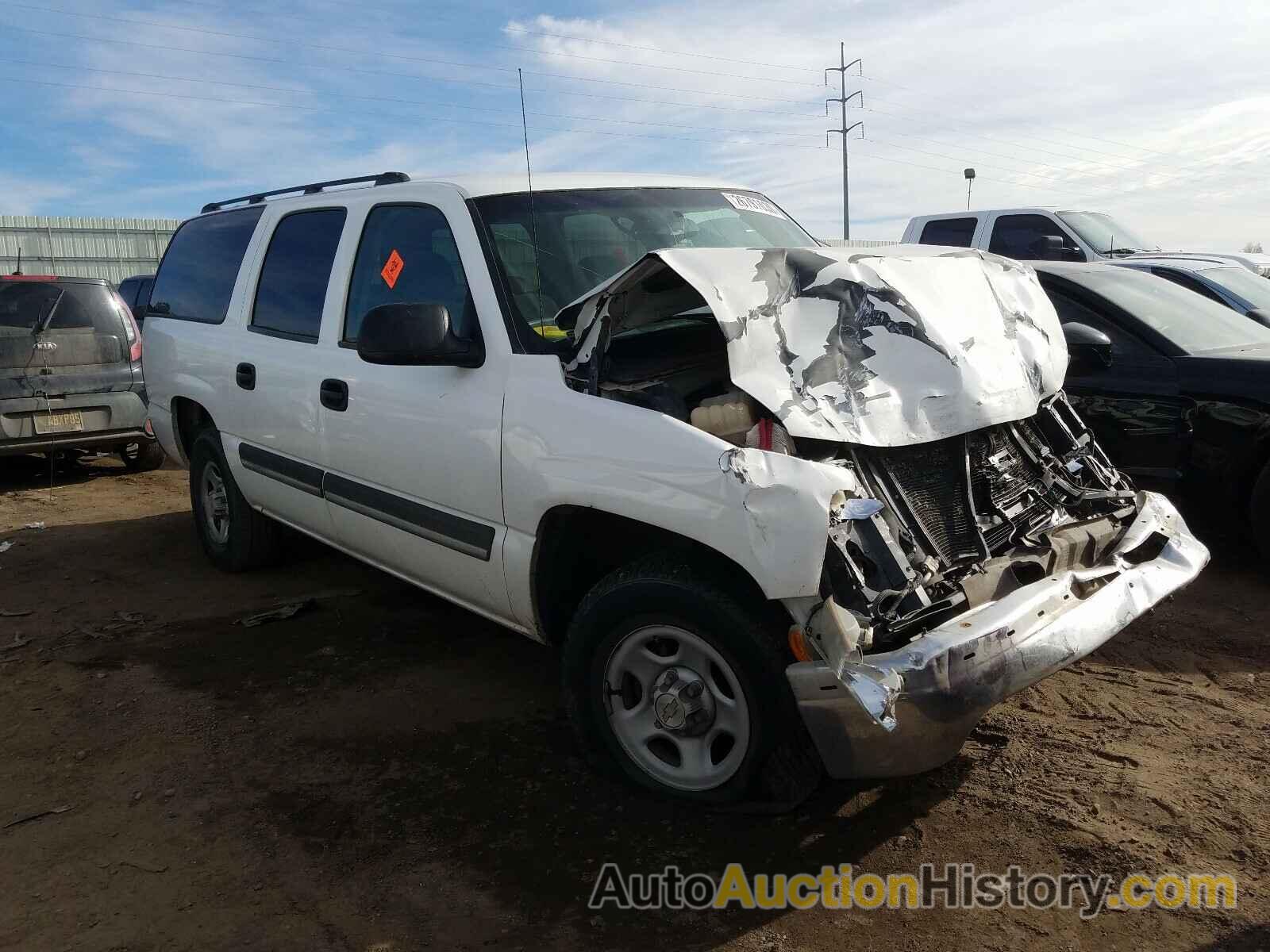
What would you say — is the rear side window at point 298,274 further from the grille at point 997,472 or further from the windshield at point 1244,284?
the windshield at point 1244,284

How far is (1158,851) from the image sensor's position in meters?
2.76

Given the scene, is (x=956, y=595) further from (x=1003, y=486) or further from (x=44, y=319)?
(x=44, y=319)

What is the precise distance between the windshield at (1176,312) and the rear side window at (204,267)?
462 centimetres

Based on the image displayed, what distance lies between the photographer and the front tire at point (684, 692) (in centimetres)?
270

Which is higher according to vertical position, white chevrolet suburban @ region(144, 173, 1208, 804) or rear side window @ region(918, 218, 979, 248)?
rear side window @ region(918, 218, 979, 248)

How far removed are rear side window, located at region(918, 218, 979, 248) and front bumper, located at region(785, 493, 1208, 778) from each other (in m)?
9.28

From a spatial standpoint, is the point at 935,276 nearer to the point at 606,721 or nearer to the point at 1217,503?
the point at 606,721

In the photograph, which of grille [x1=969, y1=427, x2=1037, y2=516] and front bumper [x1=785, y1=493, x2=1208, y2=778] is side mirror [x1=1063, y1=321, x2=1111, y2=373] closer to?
grille [x1=969, y1=427, x2=1037, y2=516]

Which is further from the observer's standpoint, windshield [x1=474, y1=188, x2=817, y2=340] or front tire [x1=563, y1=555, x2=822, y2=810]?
windshield [x1=474, y1=188, x2=817, y2=340]

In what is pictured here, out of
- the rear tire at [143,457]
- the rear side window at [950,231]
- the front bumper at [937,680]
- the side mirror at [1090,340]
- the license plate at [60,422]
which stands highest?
the rear side window at [950,231]

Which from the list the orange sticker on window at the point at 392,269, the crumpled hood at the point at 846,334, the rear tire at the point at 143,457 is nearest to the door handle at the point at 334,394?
the orange sticker on window at the point at 392,269

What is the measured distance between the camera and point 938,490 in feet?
9.80

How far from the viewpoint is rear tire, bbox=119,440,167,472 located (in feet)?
30.2

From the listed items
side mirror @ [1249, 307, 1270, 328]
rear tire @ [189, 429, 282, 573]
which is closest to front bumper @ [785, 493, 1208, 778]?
rear tire @ [189, 429, 282, 573]
